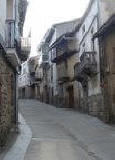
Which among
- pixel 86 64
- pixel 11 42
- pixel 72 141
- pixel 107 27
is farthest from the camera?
pixel 86 64

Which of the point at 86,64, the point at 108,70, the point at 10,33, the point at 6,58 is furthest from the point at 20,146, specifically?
the point at 86,64

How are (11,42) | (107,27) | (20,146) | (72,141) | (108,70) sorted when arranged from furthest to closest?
(108,70) < (107,27) < (11,42) < (72,141) < (20,146)

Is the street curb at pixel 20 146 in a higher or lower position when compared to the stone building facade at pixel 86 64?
lower

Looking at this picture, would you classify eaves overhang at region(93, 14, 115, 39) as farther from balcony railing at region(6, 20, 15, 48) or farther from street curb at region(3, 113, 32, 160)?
street curb at region(3, 113, 32, 160)

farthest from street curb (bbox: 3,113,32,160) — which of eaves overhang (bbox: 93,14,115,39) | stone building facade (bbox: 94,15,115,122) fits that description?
eaves overhang (bbox: 93,14,115,39)

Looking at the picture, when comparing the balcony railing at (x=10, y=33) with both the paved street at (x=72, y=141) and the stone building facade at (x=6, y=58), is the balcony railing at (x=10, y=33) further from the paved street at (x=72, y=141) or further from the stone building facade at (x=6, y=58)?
the paved street at (x=72, y=141)

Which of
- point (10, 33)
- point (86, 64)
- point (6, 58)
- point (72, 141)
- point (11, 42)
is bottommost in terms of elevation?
point (72, 141)

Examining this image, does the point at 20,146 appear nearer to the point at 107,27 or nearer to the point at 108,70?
the point at 108,70

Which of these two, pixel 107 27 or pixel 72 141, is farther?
pixel 107 27

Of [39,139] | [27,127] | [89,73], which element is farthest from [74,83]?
[39,139]

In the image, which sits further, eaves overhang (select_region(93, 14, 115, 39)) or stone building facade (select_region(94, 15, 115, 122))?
stone building facade (select_region(94, 15, 115, 122))

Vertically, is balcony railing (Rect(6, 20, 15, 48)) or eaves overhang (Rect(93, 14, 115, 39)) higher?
eaves overhang (Rect(93, 14, 115, 39))

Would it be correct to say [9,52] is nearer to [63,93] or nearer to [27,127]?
[27,127]

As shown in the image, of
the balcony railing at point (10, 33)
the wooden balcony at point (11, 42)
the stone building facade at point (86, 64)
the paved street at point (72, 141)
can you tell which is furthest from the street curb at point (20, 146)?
the stone building facade at point (86, 64)
